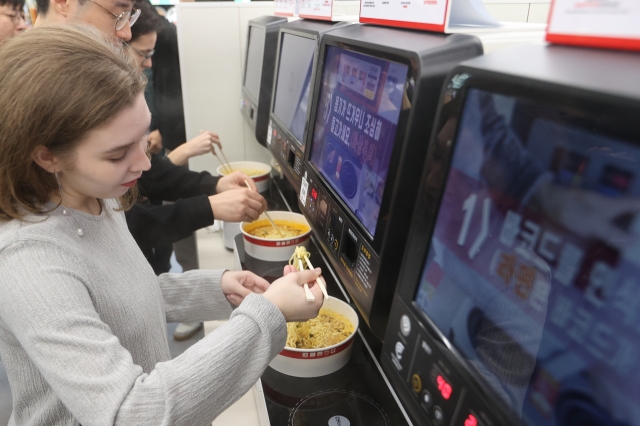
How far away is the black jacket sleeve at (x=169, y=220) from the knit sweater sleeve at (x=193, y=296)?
38cm

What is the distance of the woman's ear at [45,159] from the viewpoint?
2.48 feet

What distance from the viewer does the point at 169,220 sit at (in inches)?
60.2

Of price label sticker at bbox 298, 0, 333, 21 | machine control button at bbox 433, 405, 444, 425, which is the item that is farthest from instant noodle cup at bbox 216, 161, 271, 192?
machine control button at bbox 433, 405, 444, 425

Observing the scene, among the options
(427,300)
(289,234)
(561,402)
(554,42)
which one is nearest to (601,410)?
(561,402)

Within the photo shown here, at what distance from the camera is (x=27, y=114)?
28.1 inches

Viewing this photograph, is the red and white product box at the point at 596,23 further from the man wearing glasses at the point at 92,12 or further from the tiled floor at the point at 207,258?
the tiled floor at the point at 207,258

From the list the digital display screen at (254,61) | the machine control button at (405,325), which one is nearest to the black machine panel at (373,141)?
the machine control button at (405,325)

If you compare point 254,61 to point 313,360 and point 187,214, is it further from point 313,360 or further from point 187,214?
point 313,360

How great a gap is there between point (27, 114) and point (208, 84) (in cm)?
181

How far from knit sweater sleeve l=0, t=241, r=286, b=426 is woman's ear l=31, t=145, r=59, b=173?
13cm

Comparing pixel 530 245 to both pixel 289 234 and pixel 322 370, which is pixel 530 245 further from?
pixel 289 234

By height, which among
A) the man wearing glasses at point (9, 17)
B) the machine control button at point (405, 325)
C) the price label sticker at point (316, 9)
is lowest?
the machine control button at point (405, 325)

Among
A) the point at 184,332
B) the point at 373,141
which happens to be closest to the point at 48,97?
→ the point at 373,141

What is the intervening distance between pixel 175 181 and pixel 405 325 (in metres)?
1.53
